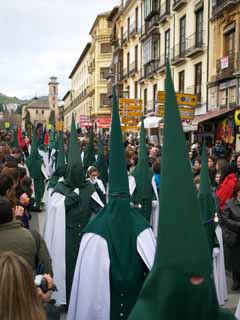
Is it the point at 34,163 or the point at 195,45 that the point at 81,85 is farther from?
the point at 34,163

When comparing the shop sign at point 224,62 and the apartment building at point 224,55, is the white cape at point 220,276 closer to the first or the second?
the apartment building at point 224,55

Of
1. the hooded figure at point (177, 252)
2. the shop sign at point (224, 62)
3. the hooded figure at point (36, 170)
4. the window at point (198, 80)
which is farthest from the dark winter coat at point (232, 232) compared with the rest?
the window at point (198, 80)

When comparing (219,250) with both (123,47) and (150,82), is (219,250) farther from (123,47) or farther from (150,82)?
(123,47)

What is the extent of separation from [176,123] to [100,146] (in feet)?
27.1

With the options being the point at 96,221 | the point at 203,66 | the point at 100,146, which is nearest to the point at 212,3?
the point at 203,66

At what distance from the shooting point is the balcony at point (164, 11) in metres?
29.2

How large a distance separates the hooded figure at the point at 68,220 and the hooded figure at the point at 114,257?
1698 mm

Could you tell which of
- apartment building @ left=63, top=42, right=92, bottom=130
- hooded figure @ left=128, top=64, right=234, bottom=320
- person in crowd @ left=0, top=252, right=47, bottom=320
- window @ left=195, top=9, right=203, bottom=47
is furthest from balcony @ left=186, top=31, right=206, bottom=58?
apartment building @ left=63, top=42, right=92, bottom=130

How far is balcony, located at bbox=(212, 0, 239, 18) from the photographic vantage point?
19509 mm

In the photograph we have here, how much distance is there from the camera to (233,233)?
18.9 feet

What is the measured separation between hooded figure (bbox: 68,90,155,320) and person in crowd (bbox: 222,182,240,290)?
2.76 meters

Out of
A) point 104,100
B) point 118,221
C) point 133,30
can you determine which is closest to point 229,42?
point 118,221

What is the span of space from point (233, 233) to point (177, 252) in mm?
4135

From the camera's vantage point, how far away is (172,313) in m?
1.83
